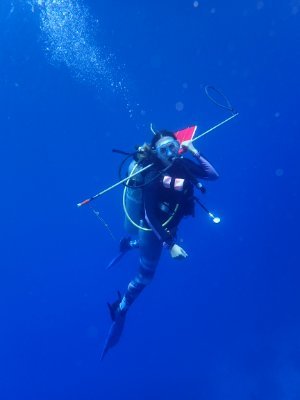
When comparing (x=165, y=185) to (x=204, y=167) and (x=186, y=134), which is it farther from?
(x=186, y=134)

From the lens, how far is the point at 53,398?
14.3 meters

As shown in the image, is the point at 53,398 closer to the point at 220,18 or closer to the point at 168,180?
the point at 168,180

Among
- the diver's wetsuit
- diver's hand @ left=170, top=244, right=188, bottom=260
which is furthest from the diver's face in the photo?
diver's hand @ left=170, top=244, right=188, bottom=260

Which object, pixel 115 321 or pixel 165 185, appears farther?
pixel 115 321

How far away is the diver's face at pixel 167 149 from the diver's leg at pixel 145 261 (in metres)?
1.58

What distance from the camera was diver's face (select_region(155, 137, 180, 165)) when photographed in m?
4.02

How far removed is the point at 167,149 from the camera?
4.02m

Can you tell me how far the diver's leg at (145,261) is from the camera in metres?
5.42

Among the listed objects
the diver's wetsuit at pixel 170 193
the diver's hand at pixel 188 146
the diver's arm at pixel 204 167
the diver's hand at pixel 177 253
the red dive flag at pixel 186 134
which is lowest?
the diver's hand at pixel 177 253

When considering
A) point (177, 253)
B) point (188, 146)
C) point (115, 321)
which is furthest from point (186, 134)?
point (115, 321)

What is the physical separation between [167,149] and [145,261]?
2.36 meters

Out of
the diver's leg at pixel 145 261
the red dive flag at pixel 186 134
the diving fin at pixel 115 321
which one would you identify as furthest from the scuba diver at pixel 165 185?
the diving fin at pixel 115 321

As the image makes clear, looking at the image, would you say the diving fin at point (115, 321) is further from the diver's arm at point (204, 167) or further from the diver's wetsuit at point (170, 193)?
the diver's arm at point (204, 167)

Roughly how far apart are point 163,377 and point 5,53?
59.1ft
